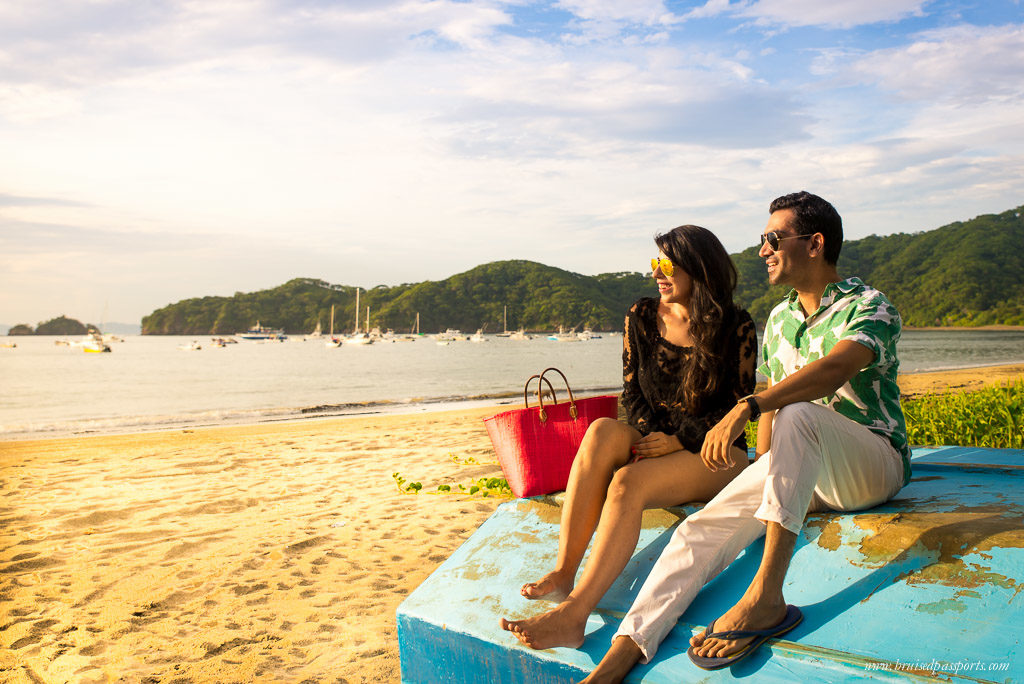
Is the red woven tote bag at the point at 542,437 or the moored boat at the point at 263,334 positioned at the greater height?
the moored boat at the point at 263,334

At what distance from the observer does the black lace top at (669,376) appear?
3121 mm

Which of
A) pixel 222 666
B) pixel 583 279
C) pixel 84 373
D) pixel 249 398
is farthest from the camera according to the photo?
pixel 583 279

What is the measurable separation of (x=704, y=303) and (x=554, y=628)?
5.02ft

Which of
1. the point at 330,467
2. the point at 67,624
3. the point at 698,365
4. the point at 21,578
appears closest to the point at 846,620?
the point at 698,365

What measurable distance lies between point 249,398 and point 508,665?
88.3 feet

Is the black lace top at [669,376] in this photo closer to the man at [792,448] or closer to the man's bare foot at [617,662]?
the man at [792,448]

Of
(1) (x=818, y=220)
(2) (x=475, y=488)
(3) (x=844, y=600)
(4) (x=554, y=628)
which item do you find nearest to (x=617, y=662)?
(4) (x=554, y=628)

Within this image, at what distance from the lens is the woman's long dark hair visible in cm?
313

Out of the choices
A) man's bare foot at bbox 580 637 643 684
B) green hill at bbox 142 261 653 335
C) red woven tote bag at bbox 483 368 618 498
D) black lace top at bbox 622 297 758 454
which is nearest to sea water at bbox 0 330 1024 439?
red woven tote bag at bbox 483 368 618 498

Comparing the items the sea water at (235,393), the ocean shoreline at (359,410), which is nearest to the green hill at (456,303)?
the sea water at (235,393)

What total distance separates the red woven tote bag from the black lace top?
163 millimetres

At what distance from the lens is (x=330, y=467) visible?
941 centimetres

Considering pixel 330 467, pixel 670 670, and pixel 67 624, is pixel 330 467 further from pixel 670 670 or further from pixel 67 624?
pixel 670 670

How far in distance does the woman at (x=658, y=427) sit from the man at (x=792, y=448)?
193 millimetres
